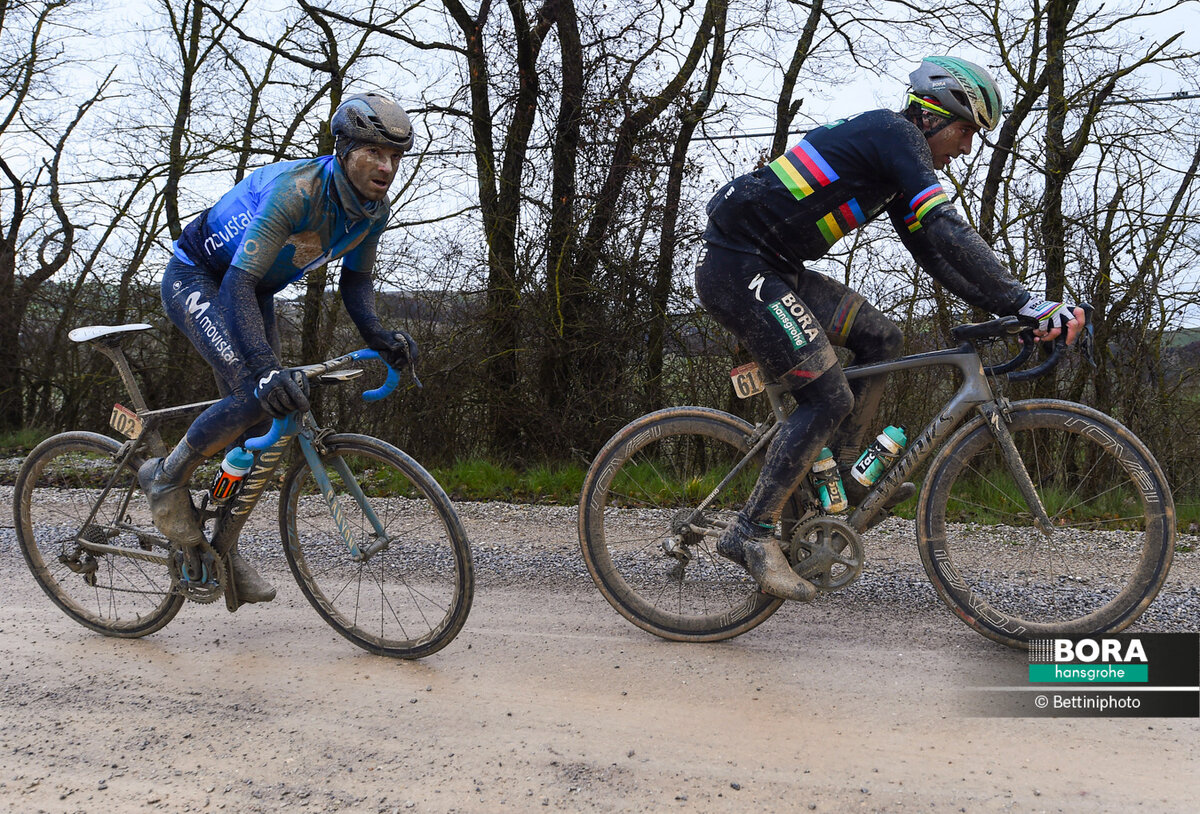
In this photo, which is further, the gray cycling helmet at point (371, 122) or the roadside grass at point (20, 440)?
the roadside grass at point (20, 440)

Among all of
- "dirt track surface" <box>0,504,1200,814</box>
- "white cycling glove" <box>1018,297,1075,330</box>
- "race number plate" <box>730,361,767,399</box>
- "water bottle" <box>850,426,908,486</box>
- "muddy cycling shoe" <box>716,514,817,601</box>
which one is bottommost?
"dirt track surface" <box>0,504,1200,814</box>

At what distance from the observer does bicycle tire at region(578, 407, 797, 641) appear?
3.73m

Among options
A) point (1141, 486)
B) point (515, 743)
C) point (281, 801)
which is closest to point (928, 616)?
point (1141, 486)

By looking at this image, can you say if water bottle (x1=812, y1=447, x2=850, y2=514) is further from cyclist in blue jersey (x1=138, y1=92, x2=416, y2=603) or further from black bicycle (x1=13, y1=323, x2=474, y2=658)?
cyclist in blue jersey (x1=138, y1=92, x2=416, y2=603)

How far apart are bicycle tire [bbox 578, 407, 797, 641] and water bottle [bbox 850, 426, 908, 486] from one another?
12.4 inches

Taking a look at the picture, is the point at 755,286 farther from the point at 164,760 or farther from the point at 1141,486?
the point at 164,760

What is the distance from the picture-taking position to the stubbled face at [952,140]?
3354mm

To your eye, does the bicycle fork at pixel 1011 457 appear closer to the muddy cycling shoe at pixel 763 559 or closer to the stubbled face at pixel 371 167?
the muddy cycling shoe at pixel 763 559

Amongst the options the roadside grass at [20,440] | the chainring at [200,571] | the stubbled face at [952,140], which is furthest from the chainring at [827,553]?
the roadside grass at [20,440]

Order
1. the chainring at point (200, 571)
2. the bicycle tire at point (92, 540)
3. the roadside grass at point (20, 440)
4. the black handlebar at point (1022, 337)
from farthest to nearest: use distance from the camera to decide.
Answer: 1. the roadside grass at point (20, 440)
2. the bicycle tire at point (92, 540)
3. the chainring at point (200, 571)
4. the black handlebar at point (1022, 337)

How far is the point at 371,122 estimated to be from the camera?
3.30 m

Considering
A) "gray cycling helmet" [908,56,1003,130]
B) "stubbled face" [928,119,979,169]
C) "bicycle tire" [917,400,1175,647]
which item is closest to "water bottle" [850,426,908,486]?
"bicycle tire" [917,400,1175,647]

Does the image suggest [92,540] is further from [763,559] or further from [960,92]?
[960,92]

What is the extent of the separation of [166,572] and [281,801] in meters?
2.04
